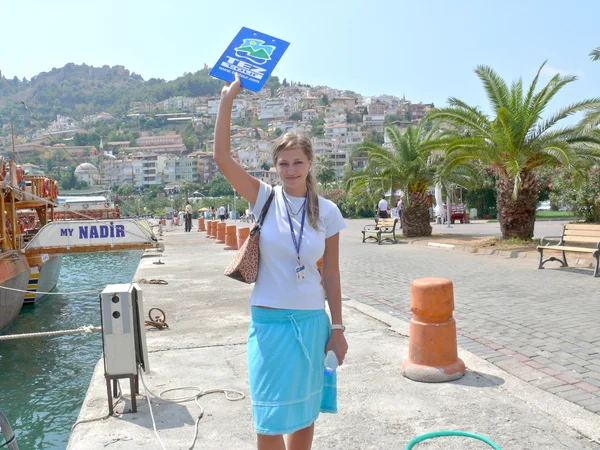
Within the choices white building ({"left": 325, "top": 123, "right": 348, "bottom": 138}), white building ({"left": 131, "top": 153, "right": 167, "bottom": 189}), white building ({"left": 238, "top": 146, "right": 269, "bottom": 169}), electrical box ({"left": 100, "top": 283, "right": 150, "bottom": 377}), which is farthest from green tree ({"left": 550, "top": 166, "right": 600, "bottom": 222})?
white building ({"left": 325, "top": 123, "right": 348, "bottom": 138})

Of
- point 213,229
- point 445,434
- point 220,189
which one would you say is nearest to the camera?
point 445,434

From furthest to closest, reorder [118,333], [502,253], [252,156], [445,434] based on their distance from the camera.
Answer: [252,156] < [502,253] < [118,333] < [445,434]

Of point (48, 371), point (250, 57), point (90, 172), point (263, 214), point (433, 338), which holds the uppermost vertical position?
point (90, 172)

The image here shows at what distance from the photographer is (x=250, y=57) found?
2.72 meters

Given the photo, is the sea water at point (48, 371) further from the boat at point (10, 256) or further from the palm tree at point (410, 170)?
the palm tree at point (410, 170)

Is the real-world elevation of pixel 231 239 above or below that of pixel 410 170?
below

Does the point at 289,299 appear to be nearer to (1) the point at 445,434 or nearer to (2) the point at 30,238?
(1) the point at 445,434


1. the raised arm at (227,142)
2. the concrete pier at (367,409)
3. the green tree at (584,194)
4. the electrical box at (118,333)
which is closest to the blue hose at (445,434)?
the concrete pier at (367,409)

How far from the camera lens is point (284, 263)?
2535 mm

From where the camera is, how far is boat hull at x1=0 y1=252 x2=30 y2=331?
35.6 feet

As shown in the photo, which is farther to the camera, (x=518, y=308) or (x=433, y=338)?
(x=518, y=308)

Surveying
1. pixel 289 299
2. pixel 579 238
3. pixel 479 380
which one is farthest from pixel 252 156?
pixel 289 299

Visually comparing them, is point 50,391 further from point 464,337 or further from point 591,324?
point 591,324

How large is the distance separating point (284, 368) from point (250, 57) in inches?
57.3
